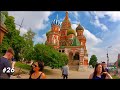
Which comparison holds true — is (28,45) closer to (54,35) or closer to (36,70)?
(54,35)

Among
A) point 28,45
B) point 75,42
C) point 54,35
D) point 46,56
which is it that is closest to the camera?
point 46,56

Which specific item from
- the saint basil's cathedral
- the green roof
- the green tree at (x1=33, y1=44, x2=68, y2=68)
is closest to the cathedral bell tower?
the saint basil's cathedral

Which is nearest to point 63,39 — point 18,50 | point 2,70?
point 18,50

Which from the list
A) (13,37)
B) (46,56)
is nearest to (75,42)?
(46,56)

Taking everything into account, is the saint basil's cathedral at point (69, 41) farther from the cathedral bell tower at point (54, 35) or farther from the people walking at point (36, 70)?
the people walking at point (36, 70)

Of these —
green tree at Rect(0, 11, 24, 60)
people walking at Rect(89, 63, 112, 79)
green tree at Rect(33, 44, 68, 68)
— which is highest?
green tree at Rect(0, 11, 24, 60)

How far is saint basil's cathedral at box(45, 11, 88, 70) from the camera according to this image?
35531mm

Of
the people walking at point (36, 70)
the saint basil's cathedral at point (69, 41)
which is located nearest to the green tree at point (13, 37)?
the saint basil's cathedral at point (69, 41)

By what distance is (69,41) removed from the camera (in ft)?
130

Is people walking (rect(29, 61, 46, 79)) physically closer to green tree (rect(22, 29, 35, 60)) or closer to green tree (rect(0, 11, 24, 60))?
green tree (rect(0, 11, 24, 60))
